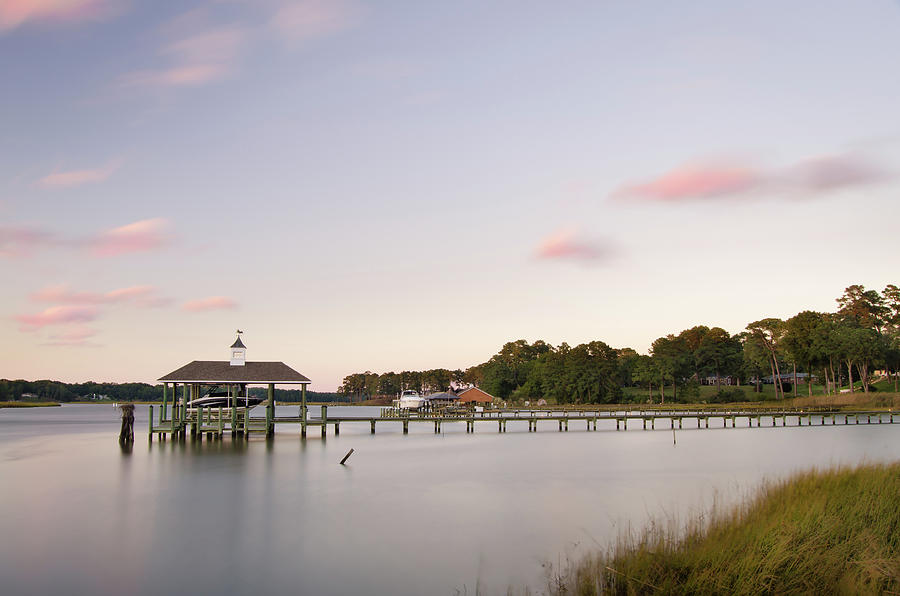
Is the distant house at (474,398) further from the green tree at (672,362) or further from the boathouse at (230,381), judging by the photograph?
the boathouse at (230,381)

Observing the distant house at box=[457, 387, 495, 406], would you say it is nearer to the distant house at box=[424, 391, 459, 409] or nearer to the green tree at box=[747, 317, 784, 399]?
the distant house at box=[424, 391, 459, 409]

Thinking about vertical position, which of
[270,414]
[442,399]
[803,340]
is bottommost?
[442,399]

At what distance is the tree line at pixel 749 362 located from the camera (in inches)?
3826

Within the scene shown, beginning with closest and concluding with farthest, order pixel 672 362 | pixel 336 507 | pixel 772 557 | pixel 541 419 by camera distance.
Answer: pixel 772 557, pixel 336 507, pixel 541 419, pixel 672 362

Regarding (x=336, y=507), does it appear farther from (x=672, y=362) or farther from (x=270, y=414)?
(x=672, y=362)

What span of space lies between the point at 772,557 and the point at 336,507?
16.9 metres

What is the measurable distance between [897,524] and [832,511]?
1.25 metres

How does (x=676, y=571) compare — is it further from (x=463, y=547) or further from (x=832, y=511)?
(x=463, y=547)

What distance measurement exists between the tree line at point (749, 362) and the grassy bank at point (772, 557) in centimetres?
9128

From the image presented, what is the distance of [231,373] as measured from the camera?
45938 millimetres

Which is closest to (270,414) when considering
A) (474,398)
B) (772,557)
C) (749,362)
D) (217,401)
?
(217,401)

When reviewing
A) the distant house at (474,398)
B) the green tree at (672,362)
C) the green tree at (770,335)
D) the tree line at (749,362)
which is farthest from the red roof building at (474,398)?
the green tree at (770,335)

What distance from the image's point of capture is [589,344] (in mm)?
124438

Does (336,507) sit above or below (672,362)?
below
